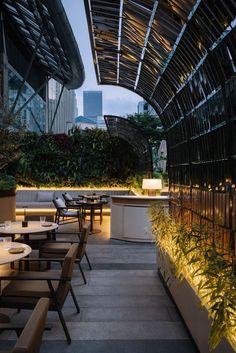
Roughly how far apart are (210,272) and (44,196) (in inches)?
479

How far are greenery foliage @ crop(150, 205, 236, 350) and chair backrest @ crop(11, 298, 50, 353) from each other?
3.27 ft

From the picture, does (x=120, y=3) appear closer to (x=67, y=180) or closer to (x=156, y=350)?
(x=156, y=350)

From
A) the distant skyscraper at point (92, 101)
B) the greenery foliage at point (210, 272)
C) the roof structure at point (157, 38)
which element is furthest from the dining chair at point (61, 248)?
the distant skyscraper at point (92, 101)

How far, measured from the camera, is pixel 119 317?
14.1ft

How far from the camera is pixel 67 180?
15477mm

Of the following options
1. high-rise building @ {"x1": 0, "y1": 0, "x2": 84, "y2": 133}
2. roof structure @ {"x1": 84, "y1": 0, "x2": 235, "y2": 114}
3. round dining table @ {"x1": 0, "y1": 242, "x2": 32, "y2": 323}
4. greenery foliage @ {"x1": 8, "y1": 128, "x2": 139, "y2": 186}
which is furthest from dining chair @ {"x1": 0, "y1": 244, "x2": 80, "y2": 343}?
greenery foliage @ {"x1": 8, "y1": 128, "x2": 139, "y2": 186}

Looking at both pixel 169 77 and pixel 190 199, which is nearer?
pixel 190 199

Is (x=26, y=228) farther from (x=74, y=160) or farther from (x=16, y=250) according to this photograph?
(x=74, y=160)

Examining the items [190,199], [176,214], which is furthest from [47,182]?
[190,199]

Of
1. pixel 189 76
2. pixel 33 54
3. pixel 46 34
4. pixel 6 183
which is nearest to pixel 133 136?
pixel 6 183

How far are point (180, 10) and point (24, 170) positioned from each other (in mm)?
12389

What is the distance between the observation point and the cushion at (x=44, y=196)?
14.4 m

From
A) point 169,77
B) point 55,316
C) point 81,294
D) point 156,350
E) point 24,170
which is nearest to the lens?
point 156,350

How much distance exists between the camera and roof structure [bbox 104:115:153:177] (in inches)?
510
